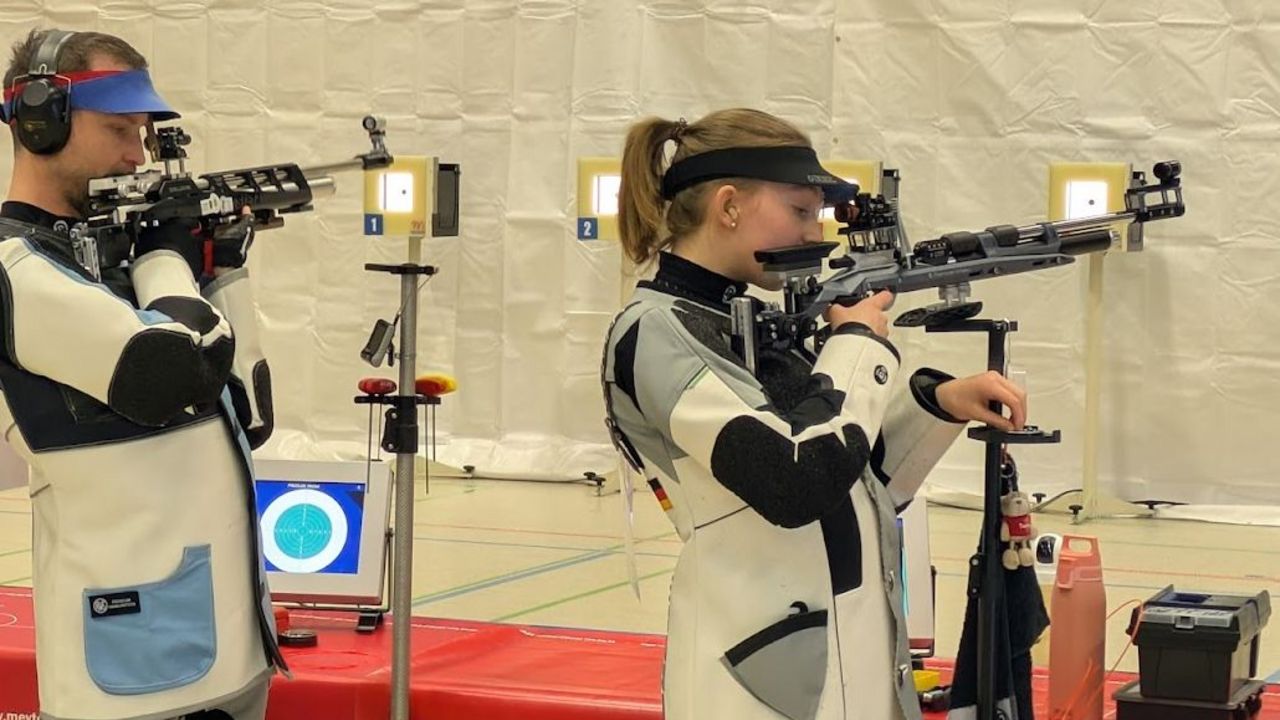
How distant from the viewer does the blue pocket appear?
90.9 inches

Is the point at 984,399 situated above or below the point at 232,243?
below

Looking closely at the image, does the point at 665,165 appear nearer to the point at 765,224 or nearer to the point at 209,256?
the point at 765,224

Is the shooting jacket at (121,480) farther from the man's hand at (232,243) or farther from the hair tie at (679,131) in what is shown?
the hair tie at (679,131)

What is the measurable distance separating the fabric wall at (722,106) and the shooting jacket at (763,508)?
5419 mm

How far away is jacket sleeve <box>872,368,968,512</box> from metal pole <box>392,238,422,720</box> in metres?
1.24

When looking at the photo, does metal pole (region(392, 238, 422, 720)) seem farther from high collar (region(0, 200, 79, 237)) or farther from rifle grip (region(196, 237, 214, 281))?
high collar (region(0, 200, 79, 237))

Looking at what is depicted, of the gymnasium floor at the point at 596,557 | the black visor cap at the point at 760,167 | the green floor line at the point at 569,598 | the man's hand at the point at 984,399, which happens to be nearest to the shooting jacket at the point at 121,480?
the black visor cap at the point at 760,167

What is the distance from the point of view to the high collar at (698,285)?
2184 mm

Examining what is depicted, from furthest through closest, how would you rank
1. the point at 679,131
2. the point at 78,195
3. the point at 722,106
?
the point at 722,106 → the point at 78,195 → the point at 679,131

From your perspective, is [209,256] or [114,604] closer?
[114,604]

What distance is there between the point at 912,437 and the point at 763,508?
346mm

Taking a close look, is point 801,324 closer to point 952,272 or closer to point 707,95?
point 952,272

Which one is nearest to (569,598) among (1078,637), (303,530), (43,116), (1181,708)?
(303,530)

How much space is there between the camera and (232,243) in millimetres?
2621
